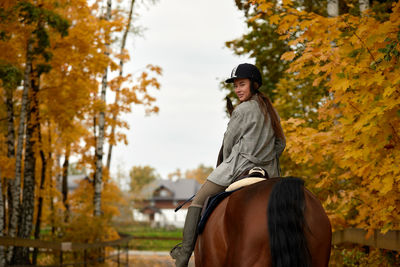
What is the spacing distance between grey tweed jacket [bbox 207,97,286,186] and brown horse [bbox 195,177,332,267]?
2.10ft

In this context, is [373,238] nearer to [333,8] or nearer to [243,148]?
[243,148]

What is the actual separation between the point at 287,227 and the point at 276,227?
7 cm

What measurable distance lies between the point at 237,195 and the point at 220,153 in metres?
1.05

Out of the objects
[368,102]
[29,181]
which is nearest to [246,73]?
[368,102]

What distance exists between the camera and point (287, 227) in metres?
2.99

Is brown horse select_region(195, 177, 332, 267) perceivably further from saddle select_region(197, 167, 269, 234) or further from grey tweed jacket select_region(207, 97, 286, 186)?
grey tweed jacket select_region(207, 97, 286, 186)

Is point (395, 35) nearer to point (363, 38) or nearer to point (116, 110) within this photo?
point (363, 38)

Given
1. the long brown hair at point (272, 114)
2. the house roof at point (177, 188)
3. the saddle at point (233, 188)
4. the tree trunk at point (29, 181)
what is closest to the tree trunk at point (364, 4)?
the long brown hair at point (272, 114)

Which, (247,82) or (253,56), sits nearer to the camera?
(247,82)

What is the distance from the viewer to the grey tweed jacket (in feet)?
13.1

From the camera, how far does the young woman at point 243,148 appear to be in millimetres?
4012

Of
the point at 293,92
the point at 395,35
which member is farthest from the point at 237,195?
the point at 293,92

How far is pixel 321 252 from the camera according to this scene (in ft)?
10.3

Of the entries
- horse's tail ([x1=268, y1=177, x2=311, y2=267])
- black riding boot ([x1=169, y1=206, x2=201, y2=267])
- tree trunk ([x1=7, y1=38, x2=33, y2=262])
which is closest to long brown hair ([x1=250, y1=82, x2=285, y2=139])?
black riding boot ([x1=169, y1=206, x2=201, y2=267])
